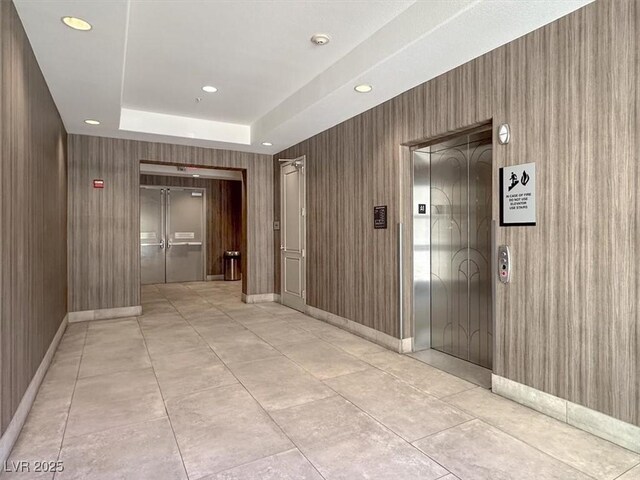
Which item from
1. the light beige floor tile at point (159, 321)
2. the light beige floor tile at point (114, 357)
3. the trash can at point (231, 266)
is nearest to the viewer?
the light beige floor tile at point (114, 357)

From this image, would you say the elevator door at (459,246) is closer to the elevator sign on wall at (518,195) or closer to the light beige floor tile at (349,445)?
the elevator sign on wall at (518,195)

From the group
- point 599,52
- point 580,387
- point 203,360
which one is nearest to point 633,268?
point 580,387

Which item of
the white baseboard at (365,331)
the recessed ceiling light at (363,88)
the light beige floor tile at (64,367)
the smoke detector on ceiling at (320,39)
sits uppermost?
the smoke detector on ceiling at (320,39)

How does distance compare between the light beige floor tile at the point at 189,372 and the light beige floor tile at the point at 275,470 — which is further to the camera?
the light beige floor tile at the point at 189,372

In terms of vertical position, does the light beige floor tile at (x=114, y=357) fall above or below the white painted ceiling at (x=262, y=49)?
below

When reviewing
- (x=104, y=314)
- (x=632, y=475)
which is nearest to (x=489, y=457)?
(x=632, y=475)

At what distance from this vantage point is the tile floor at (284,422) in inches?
86.1

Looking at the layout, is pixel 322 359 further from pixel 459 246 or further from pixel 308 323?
pixel 459 246

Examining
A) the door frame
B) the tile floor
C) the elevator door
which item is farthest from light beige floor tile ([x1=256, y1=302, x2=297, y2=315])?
the door frame

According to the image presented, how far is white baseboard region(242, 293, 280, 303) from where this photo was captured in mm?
7279

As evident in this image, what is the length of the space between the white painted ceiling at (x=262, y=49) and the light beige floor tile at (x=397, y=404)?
2882 millimetres

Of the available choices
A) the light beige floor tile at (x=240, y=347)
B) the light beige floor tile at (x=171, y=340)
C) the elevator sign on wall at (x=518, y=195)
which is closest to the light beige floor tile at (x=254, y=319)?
the light beige floor tile at (x=240, y=347)

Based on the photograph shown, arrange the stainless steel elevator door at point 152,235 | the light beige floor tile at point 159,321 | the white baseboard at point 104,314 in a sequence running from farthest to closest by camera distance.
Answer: the stainless steel elevator door at point 152,235 → the white baseboard at point 104,314 → the light beige floor tile at point 159,321

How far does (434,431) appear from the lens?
8.45ft
